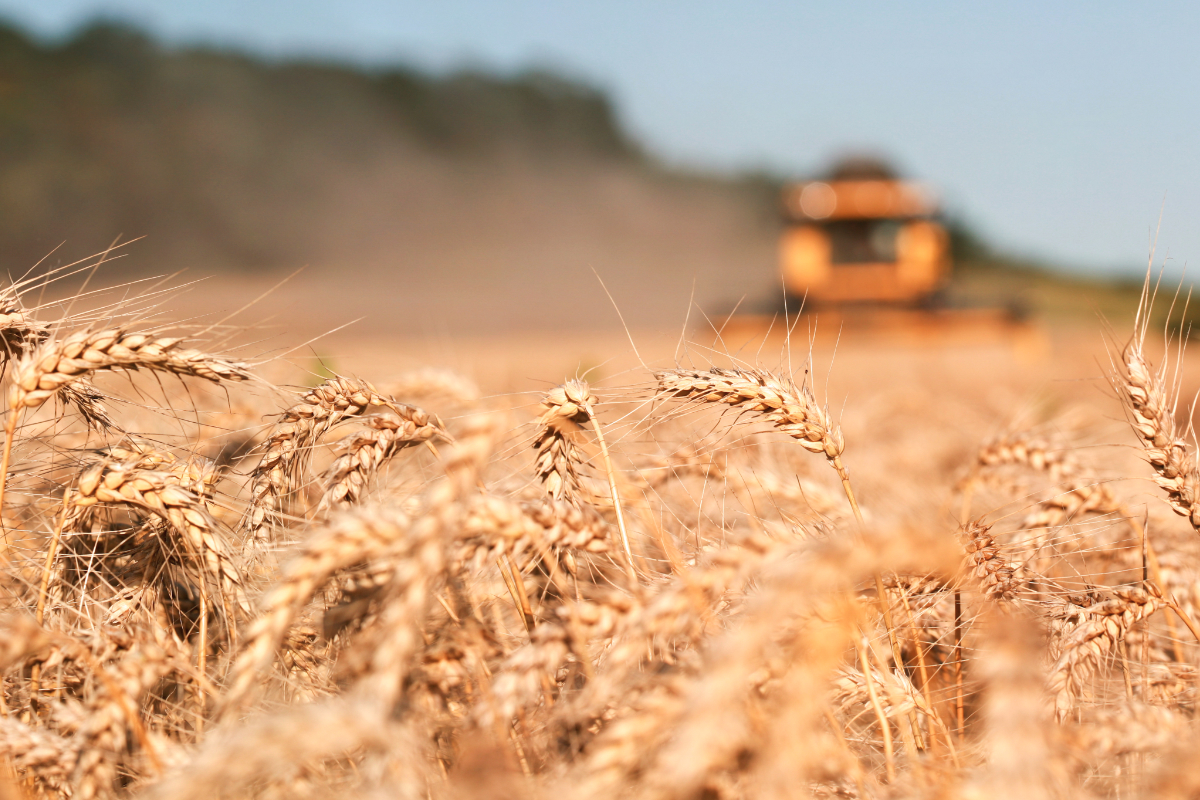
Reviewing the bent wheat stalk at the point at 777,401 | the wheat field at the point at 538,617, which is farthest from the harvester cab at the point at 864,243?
the bent wheat stalk at the point at 777,401

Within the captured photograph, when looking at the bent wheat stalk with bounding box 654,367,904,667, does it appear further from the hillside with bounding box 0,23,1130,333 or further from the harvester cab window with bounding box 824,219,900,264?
the hillside with bounding box 0,23,1130,333

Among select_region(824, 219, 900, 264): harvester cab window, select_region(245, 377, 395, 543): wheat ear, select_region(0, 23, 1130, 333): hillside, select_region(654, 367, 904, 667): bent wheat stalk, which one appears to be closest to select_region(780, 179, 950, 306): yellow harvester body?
select_region(824, 219, 900, 264): harvester cab window

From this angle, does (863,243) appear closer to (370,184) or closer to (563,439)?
(563,439)

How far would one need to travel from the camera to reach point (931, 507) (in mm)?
2160

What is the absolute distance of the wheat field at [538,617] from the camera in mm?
763

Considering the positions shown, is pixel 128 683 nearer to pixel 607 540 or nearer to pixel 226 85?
pixel 607 540

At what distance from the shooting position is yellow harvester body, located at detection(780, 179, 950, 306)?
1496 cm

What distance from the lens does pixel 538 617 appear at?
106cm

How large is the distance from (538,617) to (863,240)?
15.7 metres

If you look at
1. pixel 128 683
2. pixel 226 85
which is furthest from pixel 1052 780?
pixel 226 85

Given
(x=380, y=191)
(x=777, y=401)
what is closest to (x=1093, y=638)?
(x=777, y=401)

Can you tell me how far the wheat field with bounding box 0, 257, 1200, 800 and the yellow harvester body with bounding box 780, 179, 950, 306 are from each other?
13.9 meters

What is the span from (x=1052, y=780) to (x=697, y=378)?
2.28 ft

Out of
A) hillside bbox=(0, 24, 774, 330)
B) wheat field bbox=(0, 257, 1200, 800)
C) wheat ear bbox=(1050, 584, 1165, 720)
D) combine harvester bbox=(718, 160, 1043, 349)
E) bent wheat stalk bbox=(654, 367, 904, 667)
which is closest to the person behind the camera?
wheat field bbox=(0, 257, 1200, 800)
